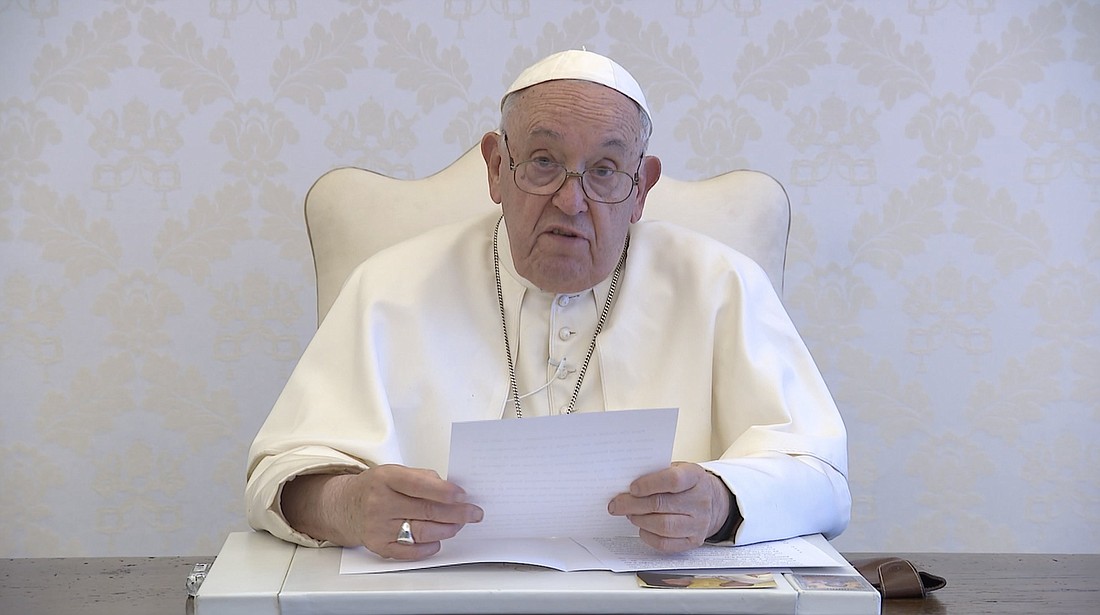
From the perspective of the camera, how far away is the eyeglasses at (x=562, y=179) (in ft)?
7.70

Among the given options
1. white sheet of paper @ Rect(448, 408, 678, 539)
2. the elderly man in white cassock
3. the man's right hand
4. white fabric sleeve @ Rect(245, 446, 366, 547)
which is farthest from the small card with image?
white fabric sleeve @ Rect(245, 446, 366, 547)

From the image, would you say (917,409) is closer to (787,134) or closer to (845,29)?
(787,134)

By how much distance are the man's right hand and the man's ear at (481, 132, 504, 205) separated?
2.72 ft

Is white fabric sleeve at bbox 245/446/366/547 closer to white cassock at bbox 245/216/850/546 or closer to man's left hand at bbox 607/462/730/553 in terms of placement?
white cassock at bbox 245/216/850/546

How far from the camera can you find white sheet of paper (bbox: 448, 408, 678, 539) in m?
1.63

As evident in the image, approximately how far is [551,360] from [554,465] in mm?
792

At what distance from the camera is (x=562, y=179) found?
2346 millimetres

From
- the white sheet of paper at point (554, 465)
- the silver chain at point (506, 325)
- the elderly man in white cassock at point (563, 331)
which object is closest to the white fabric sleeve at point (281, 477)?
the elderly man in white cassock at point (563, 331)

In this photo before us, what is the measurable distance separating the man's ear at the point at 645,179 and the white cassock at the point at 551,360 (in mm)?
69

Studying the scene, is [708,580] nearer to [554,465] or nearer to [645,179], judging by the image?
[554,465]

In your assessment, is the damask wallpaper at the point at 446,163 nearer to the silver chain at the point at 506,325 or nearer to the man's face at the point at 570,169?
the silver chain at the point at 506,325

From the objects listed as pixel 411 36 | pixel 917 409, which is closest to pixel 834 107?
pixel 917 409

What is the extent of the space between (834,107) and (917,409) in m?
1.01

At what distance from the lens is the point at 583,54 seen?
247 centimetres
